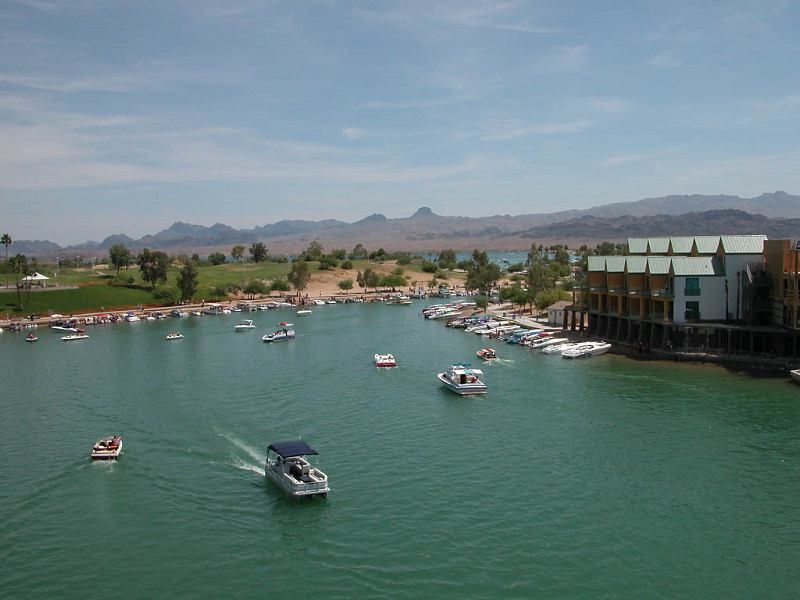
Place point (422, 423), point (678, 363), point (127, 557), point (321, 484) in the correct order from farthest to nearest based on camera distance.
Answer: point (678, 363) < point (422, 423) < point (321, 484) < point (127, 557)

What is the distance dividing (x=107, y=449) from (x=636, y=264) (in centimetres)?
5041

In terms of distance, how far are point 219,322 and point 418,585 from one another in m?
85.4

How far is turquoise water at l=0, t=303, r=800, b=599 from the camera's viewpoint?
2472cm

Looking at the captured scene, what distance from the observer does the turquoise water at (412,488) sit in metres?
24.7

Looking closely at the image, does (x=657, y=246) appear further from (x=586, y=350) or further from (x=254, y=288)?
(x=254, y=288)

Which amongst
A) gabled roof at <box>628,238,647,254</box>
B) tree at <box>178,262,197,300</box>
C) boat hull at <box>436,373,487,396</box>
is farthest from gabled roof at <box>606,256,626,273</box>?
tree at <box>178,262,197,300</box>

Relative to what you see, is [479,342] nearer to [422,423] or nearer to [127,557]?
[422,423]

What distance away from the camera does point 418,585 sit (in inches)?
941

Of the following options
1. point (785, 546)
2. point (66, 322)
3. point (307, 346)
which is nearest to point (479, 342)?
point (307, 346)

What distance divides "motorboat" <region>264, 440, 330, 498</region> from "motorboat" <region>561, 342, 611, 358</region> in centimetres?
3726

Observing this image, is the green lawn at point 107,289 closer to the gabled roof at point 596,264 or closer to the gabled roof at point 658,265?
the gabled roof at point 596,264

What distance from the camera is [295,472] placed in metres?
32.3

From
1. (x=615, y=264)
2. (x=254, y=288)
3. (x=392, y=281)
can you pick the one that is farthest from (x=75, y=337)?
(x=392, y=281)

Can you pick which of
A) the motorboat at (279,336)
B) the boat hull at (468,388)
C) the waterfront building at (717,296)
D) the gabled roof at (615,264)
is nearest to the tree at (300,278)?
the motorboat at (279,336)
